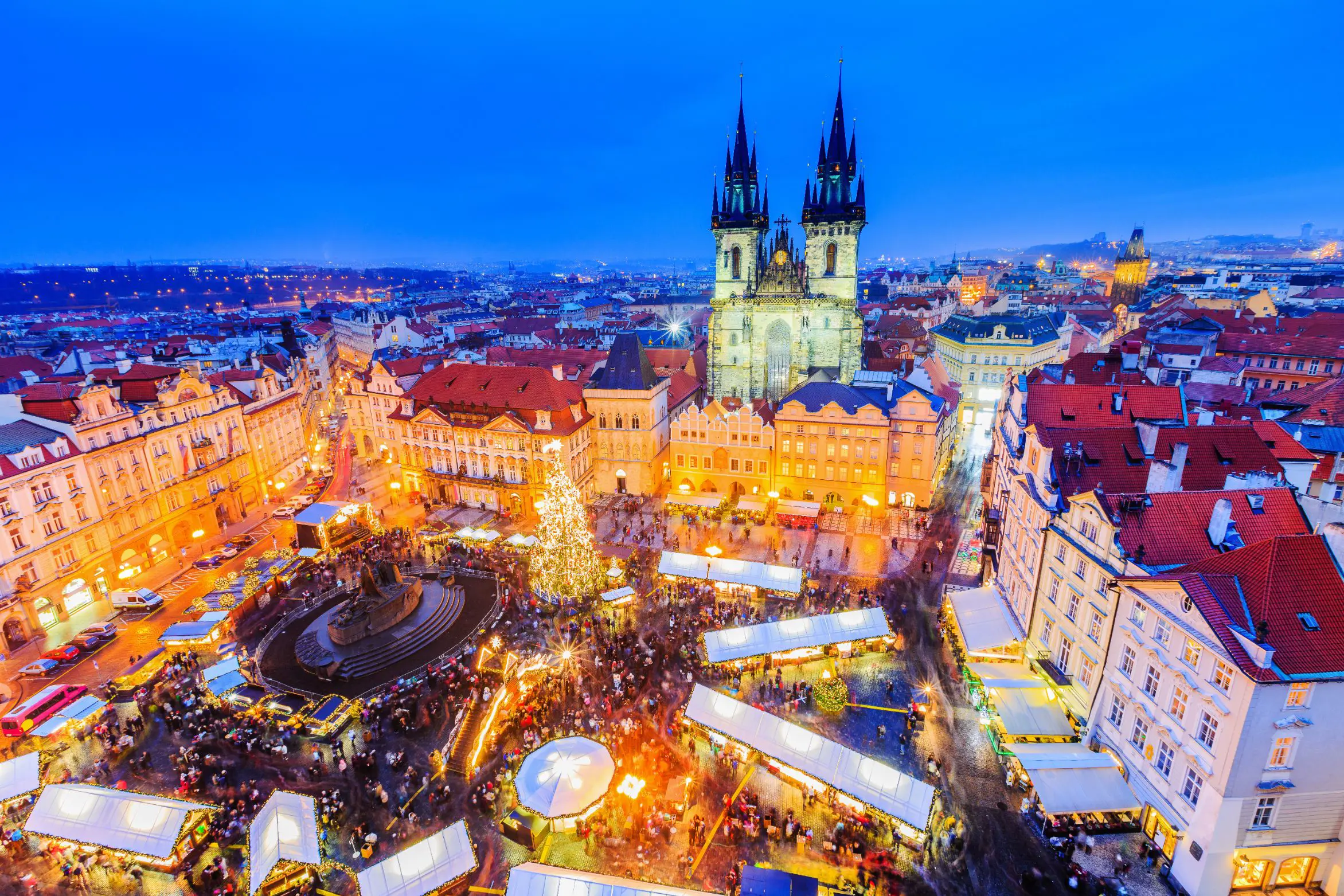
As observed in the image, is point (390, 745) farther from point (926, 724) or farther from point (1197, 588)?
point (1197, 588)

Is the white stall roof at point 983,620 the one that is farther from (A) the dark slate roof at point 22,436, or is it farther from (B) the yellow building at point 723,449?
(A) the dark slate roof at point 22,436

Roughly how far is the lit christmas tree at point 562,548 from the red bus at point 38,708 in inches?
967

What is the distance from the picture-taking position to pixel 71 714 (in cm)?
3109

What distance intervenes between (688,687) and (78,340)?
455ft

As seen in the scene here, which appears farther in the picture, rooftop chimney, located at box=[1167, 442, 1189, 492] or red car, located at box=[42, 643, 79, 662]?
red car, located at box=[42, 643, 79, 662]

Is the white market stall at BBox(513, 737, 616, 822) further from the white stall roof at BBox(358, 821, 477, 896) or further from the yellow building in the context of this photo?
the yellow building

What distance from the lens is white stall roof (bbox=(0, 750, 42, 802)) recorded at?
25844 mm

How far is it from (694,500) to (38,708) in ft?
140

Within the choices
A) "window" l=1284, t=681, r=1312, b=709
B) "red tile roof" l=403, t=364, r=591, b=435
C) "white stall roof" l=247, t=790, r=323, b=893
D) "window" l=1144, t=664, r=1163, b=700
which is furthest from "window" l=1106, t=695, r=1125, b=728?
"red tile roof" l=403, t=364, r=591, b=435

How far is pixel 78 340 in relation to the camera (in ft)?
373

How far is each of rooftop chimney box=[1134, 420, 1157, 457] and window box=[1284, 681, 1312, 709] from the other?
14954mm

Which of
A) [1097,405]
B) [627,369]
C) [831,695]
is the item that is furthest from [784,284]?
[831,695]

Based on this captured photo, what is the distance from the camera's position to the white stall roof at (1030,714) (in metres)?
27.8

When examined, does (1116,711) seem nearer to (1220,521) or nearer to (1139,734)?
(1139,734)
